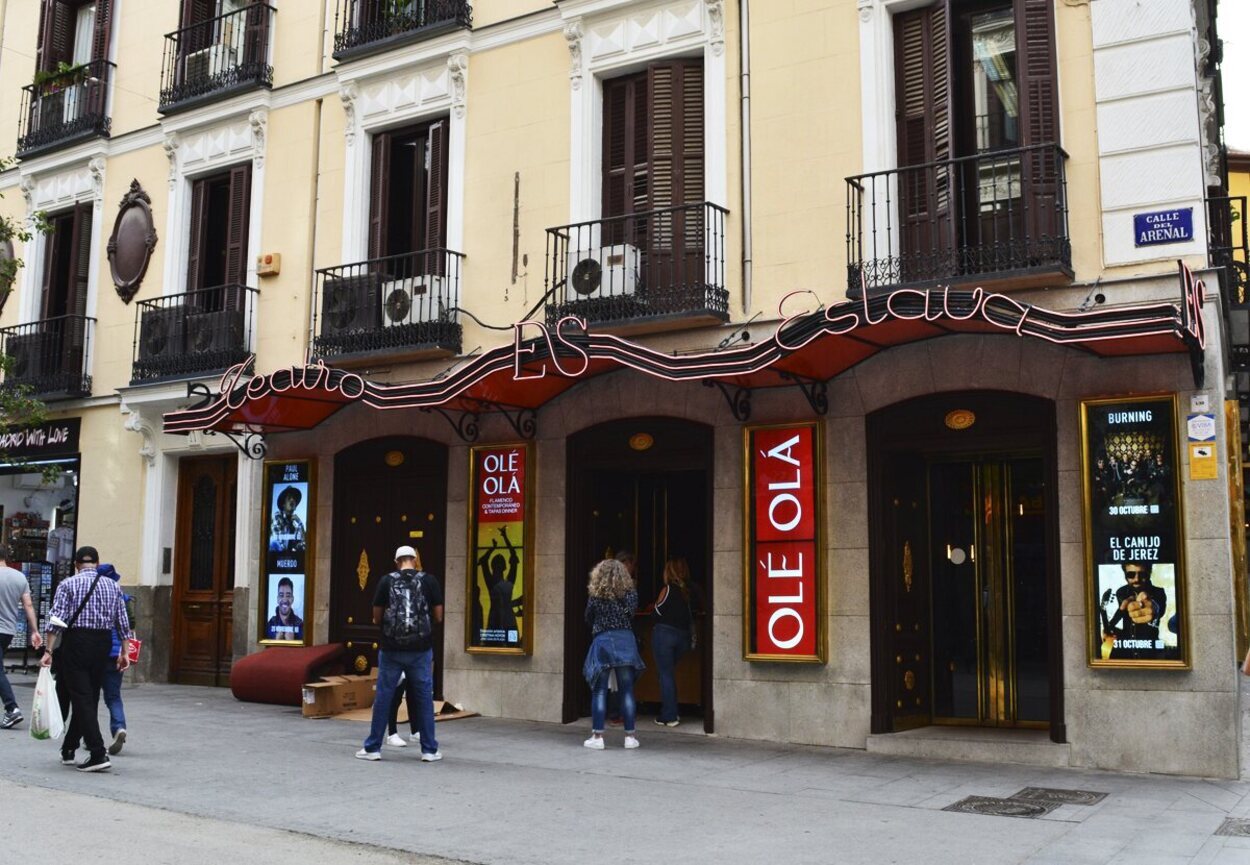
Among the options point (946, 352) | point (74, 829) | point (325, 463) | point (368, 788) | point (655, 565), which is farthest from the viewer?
point (325, 463)

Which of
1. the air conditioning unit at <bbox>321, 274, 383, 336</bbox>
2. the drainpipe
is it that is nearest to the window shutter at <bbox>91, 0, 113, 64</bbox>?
the air conditioning unit at <bbox>321, 274, 383, 336</bbox>

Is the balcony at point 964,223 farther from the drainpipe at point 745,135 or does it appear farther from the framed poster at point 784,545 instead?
the framed poster at point 784,545

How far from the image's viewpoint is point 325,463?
16344 mm

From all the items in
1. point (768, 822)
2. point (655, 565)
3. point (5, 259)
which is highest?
point (5, 259)

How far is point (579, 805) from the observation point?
30.5 feet

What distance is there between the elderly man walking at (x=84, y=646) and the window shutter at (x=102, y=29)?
12.3 meters

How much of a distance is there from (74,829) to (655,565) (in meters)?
8.12

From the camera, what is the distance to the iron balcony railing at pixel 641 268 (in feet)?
43.5

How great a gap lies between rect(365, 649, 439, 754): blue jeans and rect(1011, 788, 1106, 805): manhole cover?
4.96 meters

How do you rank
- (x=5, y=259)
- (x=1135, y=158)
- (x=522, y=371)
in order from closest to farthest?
(x=1135, y=158), (x=522, y=371), (x=5, y=259)

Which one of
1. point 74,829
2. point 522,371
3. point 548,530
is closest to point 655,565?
point 548,530

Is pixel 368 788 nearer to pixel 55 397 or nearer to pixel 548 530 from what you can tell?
pixel 548 530

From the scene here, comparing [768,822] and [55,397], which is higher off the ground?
Result: [55,397]

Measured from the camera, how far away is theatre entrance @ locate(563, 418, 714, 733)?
13.7m
